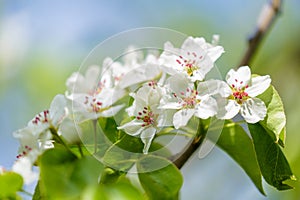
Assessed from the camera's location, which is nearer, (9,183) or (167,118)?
(9,183)

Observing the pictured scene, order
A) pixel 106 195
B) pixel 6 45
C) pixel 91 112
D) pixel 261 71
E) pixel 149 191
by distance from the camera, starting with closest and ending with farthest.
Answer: pixel 106 195, pixel 149 191, pixel 91 112, pixel 261 71, pixel 6 45

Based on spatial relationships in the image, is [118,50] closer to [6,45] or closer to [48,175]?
[48,175]

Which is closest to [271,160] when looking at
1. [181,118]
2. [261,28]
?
[181,118]

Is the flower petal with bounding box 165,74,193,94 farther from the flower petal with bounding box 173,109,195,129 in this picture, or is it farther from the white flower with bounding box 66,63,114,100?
the white flower with bounding box 66,63,114,100

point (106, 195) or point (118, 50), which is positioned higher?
point (118, 50)

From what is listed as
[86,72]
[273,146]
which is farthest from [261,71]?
[273,146]

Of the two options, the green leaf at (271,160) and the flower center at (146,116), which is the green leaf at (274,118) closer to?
the green leaf at (271,160)

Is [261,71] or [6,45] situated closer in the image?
[261,71]

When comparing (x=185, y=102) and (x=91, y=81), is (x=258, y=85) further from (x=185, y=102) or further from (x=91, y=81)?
(x=91, y=81)
